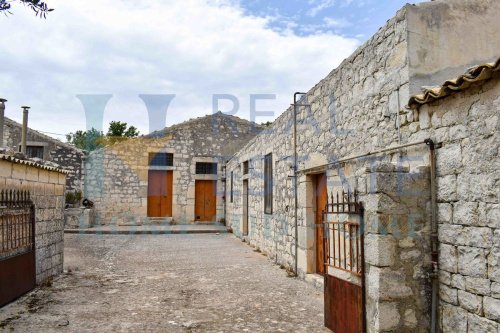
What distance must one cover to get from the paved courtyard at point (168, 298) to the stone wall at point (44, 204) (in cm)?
33

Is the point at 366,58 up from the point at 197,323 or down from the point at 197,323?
up

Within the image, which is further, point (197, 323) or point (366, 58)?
point (366, 58)

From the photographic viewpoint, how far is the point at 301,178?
6.71 m

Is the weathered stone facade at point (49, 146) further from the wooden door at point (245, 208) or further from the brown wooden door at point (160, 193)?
the wooden door at point (245, 208)

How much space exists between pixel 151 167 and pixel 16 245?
1180cm

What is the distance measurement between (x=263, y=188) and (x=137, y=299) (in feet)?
15.7

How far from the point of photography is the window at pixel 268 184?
8891mm

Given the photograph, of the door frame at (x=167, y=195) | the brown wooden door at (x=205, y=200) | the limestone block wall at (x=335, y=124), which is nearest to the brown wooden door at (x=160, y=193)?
the door frame at (x=167, y=195)

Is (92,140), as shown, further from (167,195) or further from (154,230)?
(154,230)

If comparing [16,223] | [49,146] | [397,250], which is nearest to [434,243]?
[397,250]

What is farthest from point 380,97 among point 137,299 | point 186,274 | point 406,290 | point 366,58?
point 186,274

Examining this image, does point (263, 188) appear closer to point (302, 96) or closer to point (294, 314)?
point (302, 96)

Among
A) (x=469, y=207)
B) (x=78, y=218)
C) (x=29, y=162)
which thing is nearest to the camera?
(x=469, y=207)

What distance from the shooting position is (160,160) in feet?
56.1
